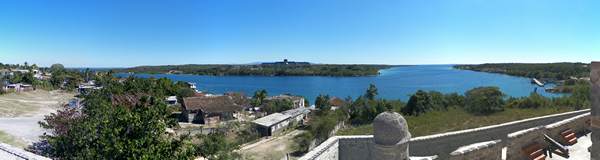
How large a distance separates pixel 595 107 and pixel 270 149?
→ 2605cm

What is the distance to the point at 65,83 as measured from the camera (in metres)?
82.1

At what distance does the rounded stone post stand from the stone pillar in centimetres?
258

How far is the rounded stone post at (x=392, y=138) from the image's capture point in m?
6.40

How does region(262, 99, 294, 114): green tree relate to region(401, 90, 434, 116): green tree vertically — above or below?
below

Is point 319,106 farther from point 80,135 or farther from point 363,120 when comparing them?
point 80,135

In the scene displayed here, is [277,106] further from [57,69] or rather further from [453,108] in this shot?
[57,69]

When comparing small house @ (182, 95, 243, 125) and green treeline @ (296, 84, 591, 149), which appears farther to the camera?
small house @ (182, 95, 243, 125)

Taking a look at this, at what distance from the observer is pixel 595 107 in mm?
4320

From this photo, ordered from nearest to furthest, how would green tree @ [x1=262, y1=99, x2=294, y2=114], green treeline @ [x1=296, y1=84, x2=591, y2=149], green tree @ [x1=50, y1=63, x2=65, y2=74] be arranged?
green treeline @ [x1=296, y1=84, x2=591, y2=149], green tree @ [x1=262, y1=99, x2=294, y2=114], green tree @ [x1=50, y1=63, x2=65, y2=74]

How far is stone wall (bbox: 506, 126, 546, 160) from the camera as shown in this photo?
8.79 m

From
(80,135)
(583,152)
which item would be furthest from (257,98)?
(583,152)

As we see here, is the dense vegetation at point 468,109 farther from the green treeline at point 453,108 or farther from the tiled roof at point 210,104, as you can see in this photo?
the tiled roof at point 210,104

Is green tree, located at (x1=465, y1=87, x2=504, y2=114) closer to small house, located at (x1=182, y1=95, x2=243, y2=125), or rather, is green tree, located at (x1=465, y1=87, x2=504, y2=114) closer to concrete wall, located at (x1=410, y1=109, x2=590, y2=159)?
concrete wall, located at (x1=410, y1=109, x2=590, y2=159)

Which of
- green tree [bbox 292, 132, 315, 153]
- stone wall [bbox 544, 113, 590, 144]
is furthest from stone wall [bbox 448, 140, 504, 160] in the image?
green tree [bbox 292, 132, 315, 153]
